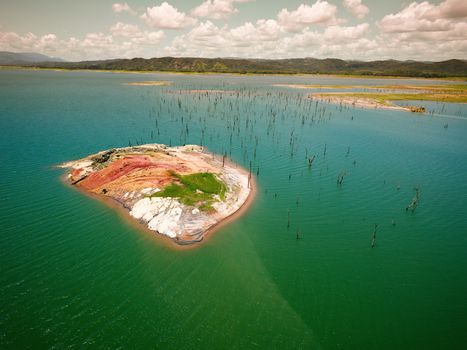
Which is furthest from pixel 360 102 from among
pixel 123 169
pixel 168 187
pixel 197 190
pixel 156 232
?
pixel 156 232

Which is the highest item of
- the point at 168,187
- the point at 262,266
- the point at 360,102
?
the point at 360,102

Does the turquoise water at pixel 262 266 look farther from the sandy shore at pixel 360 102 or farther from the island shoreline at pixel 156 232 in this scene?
the sandy shore at pixel 360 102

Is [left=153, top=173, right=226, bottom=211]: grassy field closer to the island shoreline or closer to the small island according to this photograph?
the small island

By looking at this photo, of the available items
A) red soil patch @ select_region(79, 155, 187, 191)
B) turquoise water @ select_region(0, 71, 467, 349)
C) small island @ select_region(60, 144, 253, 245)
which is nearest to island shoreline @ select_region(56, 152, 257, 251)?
small island @ select_region(60, 144, 253, 245)

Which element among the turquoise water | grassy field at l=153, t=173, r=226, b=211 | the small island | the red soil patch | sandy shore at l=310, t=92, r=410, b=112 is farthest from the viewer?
sandy shore at l=310, t=92, r=410, b=112

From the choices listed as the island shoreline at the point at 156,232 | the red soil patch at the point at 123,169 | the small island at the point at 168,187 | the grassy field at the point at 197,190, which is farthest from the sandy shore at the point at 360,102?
the red soil patch at the point at 123,169

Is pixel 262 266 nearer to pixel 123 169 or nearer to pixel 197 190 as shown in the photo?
pixel 197 190
